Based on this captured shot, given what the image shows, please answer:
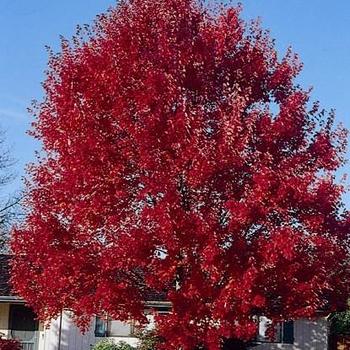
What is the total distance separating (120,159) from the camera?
59.3ft

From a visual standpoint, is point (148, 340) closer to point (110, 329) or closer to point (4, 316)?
point (110, 329)

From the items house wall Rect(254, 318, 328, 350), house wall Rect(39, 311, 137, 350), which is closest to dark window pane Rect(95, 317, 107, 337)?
house wall Rect(39, 311, 137, 350)

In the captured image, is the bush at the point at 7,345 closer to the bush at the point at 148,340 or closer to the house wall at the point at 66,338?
the bush at the point at 148,340

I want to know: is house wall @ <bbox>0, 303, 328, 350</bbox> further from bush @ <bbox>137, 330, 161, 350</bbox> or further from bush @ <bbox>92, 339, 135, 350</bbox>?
bush @ <bbox>137, 330, 161, 350</bbox>

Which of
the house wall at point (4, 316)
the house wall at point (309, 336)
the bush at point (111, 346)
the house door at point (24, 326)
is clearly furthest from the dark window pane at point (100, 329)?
the house wall at point (309, 336)

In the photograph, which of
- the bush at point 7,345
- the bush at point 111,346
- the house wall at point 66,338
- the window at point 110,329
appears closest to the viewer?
the bush at point 7,345

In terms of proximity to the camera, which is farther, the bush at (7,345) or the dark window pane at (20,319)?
the dark window pane at (20,319)

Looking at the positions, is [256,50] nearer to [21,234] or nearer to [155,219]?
[155,219]

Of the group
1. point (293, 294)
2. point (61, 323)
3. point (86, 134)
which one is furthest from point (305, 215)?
point (61, 323)

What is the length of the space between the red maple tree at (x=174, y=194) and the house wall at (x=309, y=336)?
14.2 meters

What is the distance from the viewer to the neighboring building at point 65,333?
31.4 m

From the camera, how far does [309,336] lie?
3328 centimetres

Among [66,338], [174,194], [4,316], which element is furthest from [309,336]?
[174,194]

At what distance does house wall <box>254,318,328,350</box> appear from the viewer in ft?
109
